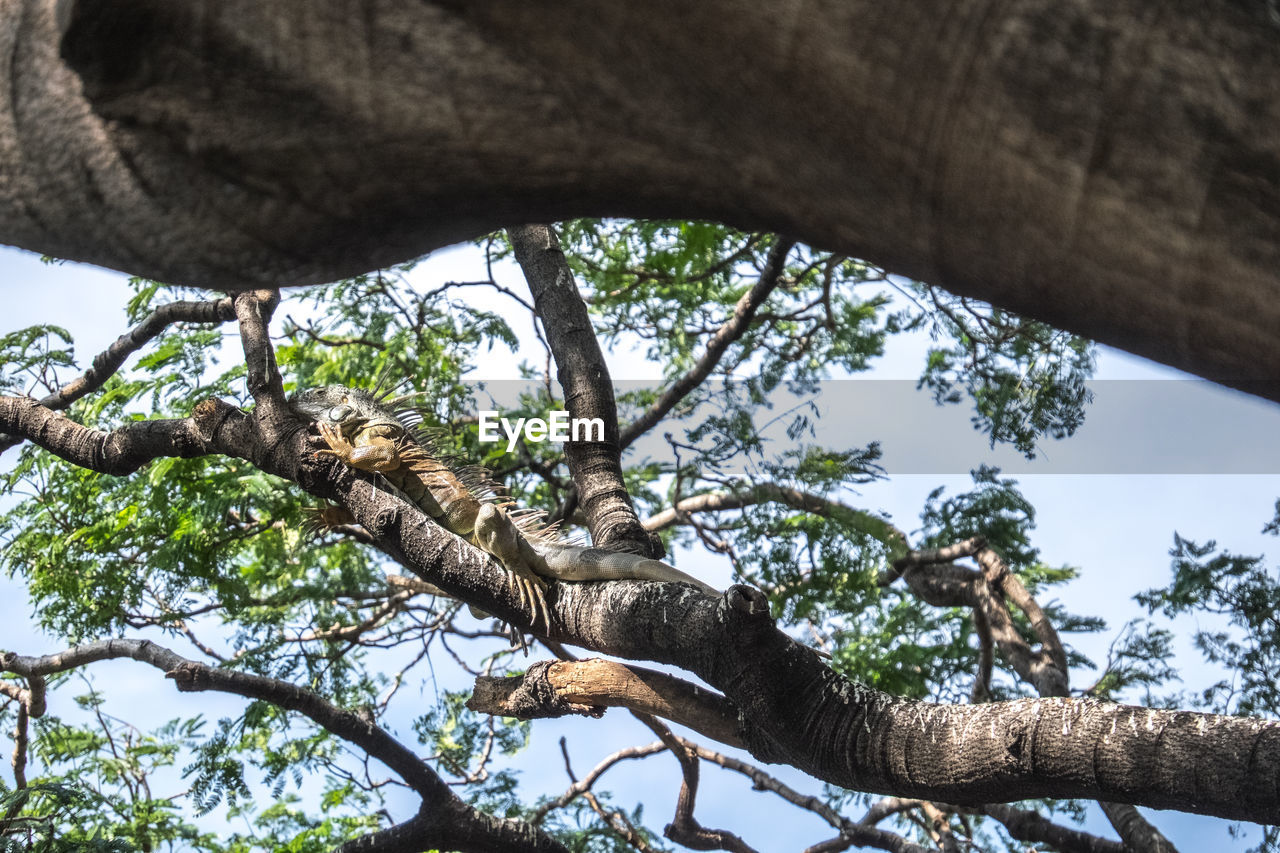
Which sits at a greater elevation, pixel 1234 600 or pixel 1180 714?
pixel 1234 600

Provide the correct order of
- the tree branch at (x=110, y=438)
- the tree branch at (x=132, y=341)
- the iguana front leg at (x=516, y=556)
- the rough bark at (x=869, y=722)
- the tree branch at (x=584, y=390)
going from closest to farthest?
the rough bark at (x=869, y=722), the iguana front leg at (x=516, y=556), the tree branch at (x=584, y=390), the tree branch at (x=110, y=438), the tree branch at (x=132, y=341)

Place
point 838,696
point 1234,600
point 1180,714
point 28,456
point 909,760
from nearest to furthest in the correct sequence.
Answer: point 1180,714, point 909,760, point 838,696, point 1234,600, point 28,456

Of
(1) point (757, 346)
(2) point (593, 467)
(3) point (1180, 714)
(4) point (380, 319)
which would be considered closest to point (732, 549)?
(1) point (757, 346)

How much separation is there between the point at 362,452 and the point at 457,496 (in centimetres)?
42

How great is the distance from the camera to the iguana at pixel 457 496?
3.54 meters

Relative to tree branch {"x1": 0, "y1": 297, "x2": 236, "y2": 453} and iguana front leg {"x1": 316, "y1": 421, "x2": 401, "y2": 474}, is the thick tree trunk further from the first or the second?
tree branch {"x1": 0, "y1": 297, "x2": 236, "y2": 453}

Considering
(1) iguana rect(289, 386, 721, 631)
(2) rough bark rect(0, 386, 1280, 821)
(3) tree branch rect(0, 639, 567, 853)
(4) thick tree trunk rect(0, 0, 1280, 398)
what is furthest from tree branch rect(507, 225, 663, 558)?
(4) thick tree trunk rect(0, 0, 1280, 398)

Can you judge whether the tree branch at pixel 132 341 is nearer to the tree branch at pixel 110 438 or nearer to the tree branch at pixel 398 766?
the tree branch at pixel 110 438

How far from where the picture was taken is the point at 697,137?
1062mm

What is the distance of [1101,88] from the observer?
2.88 ft

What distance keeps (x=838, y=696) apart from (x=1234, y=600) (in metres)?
2.98

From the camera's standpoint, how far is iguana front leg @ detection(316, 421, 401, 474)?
3840 mm

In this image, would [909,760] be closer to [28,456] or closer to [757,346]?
[757,346]

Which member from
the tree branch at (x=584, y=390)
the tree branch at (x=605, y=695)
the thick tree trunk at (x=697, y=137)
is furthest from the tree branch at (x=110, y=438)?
the thick tree trunk at (x=697, y=137)
